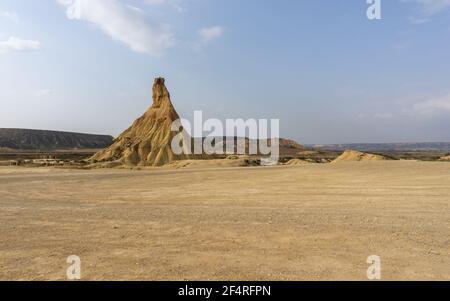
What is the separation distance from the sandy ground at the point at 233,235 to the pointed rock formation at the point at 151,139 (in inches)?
1598

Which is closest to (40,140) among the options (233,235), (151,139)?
(151,139)

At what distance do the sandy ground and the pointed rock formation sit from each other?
40.6m

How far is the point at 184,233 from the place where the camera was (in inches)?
361

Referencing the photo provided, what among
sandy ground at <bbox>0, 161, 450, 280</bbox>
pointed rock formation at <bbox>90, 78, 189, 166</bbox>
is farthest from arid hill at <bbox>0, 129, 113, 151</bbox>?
sandy ground at <bbox>0, 161, 450, 280</bbox>

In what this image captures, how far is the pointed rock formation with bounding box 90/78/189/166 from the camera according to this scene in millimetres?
57250

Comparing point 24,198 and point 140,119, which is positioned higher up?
point 140,119

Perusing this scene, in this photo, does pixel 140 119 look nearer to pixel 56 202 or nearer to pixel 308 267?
pixel 56 202

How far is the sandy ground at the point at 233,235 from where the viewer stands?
6500 mm

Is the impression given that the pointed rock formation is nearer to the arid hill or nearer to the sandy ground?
the sandy ground

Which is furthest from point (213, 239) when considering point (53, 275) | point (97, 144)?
point (97, 144)

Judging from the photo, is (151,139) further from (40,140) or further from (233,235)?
(40,140)

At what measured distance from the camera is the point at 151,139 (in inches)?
2393

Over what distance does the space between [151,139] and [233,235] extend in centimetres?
5321
